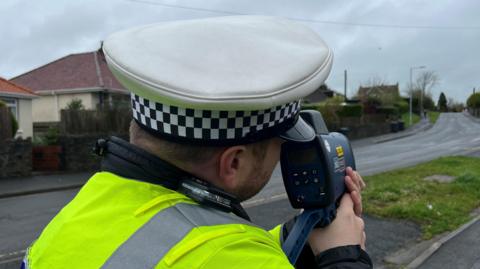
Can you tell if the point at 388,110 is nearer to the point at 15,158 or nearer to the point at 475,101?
the point at 15,158

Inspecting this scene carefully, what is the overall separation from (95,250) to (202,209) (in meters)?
0.24

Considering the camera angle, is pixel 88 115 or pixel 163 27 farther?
pixel 88 115

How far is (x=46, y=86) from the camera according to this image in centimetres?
2912

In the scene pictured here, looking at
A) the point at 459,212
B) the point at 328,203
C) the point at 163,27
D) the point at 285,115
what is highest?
the point at 163,27

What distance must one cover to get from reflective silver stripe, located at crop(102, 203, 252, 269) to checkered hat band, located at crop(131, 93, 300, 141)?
6.7 inches

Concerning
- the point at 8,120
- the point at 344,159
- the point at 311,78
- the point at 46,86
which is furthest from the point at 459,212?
the point at 46,86

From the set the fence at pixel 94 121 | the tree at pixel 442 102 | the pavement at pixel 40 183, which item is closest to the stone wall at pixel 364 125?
the fence at pixel 94 121

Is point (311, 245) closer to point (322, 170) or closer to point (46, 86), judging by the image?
point (322, 170)

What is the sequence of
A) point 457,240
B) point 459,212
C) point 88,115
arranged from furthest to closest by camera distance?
point 88,115 → point 459,212 → point 457,240

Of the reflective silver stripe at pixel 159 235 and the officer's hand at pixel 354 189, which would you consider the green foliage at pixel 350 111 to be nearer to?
the officer's hand at pixel 354 189

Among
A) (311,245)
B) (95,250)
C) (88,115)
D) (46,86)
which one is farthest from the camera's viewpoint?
(46,86)

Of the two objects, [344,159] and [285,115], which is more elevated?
[285,115]

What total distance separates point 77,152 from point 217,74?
16.0 meters

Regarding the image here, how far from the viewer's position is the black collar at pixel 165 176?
1.06 metres
